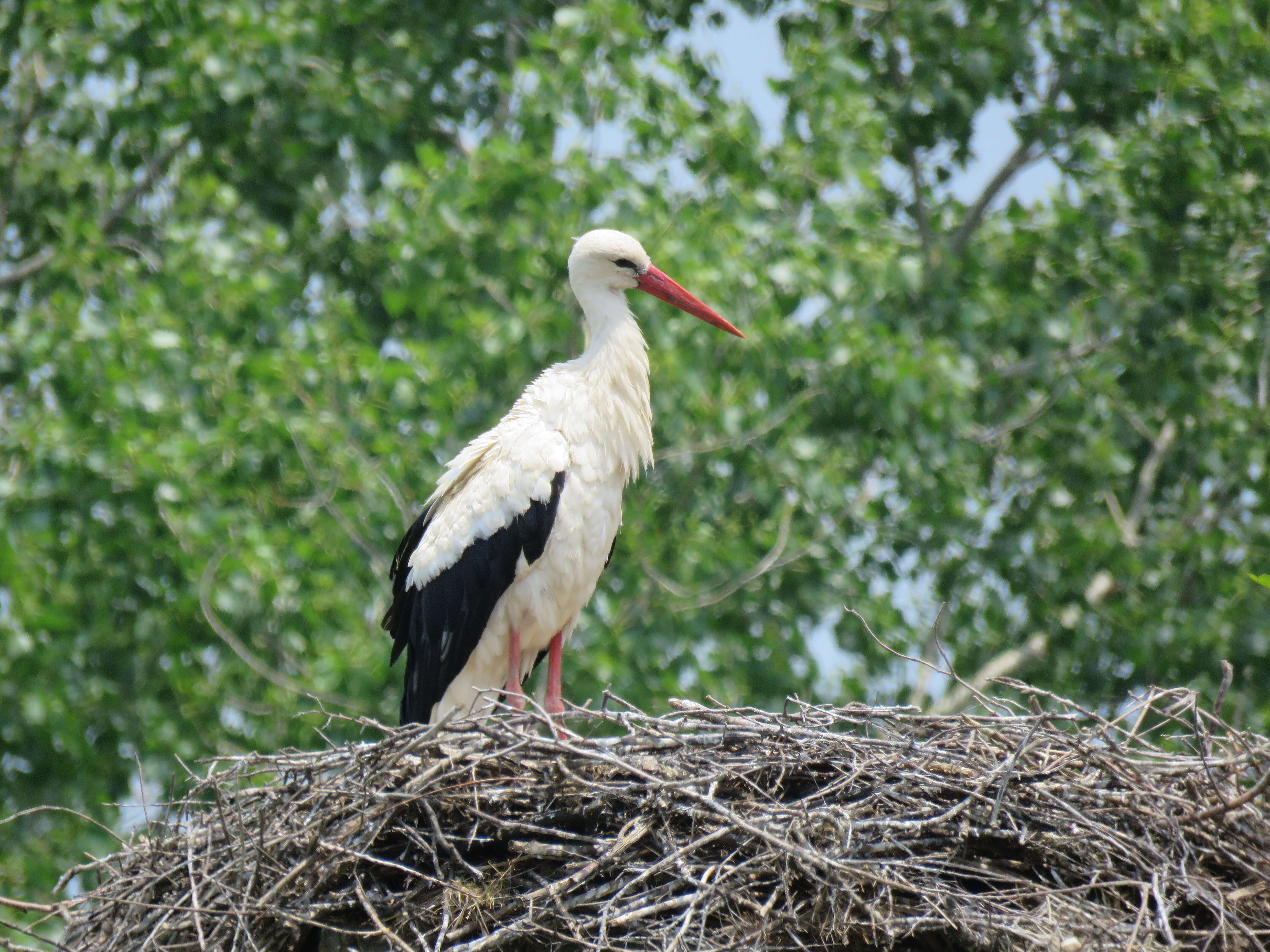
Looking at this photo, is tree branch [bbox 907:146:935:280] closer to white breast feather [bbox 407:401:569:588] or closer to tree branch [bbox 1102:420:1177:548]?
tree branch [bbox 1102:420:1177:548]

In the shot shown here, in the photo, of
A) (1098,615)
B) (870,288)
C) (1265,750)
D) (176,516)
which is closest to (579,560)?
(1265,750)

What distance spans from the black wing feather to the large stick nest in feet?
3.29

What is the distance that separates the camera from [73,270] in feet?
25.0

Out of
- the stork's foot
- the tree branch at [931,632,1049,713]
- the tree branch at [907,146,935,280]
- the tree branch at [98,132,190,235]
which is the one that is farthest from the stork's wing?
the tree branch at [98,132,190,235]

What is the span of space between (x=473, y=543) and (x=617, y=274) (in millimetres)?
1004

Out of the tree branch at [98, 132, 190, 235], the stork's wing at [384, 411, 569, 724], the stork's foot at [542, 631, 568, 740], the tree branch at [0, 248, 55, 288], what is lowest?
the stork's foot at [542, 631, 568, 740]

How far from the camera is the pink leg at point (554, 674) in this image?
15.3 ft

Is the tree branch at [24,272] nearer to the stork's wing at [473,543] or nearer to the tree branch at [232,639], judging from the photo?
the tree branch at [232,639]

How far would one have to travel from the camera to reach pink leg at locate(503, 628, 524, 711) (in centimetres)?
461

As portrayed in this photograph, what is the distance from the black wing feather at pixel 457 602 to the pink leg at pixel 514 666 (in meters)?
0.11

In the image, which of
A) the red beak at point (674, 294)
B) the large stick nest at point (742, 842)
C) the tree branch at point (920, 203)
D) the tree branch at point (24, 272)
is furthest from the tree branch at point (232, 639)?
the tree branch at point (920, 203)

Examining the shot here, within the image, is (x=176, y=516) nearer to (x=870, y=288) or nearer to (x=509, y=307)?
(x=509, y=307)

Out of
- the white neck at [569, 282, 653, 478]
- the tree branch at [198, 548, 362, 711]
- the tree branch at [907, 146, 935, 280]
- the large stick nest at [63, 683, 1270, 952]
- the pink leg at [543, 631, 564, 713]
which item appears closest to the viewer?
the large stick nest at [63, 683, 1270, 952]

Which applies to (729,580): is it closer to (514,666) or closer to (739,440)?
(739,440)
